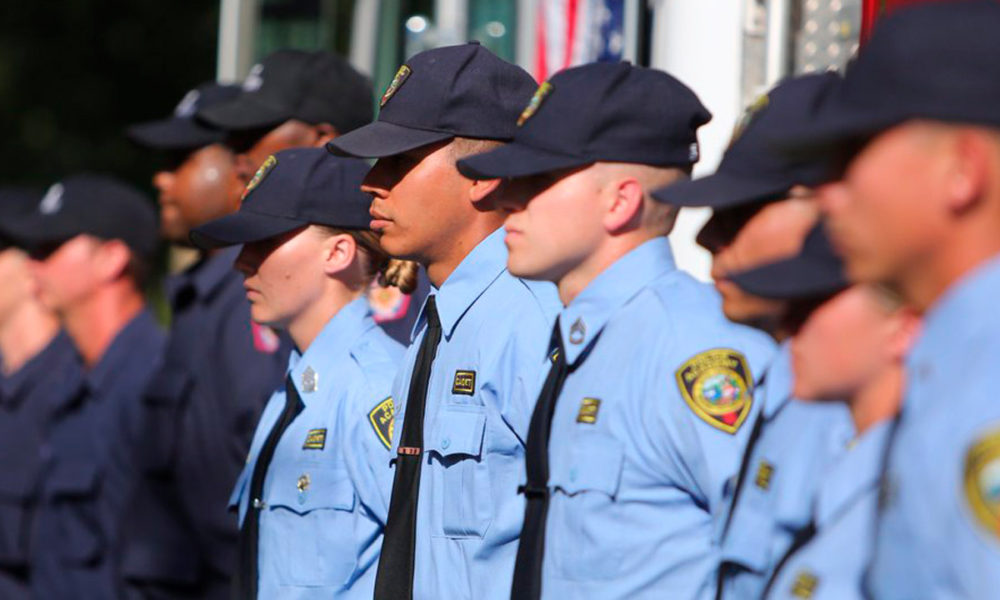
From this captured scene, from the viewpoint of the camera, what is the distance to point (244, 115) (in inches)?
256

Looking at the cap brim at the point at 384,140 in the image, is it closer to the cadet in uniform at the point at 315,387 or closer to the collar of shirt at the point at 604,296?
the cadet in uniform at the point at 315,387

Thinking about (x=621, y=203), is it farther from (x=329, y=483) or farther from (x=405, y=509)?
(x=329, y=483)

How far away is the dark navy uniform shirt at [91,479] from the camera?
7367 millimetres

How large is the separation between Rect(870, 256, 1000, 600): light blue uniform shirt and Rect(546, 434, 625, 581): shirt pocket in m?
1.11

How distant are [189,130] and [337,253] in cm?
241

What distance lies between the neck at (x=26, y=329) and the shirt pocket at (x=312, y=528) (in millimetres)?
4051

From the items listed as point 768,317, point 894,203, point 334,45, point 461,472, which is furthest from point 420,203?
point 334,45

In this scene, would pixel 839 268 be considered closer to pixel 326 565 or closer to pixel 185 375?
pixel 326 565

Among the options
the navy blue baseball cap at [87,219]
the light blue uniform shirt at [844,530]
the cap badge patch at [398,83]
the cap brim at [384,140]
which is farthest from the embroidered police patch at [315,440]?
the navy blue baseball cap at [87,219]

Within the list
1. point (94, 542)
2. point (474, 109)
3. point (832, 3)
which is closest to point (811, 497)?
point (474, 109)

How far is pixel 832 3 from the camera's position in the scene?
5.25 metres

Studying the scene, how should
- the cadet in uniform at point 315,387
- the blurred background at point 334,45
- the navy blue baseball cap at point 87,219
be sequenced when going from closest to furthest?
1. the cadet in uniform at point 315,387
2. the blurred background at point 334,45
3. the navy blue baseball cap at point 87,219

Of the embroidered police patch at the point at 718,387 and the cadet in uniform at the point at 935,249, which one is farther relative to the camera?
the embroidered police patch at the point at 718,387

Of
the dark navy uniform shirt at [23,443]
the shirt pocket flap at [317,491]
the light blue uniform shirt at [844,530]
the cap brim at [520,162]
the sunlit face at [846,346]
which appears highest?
the sunlit face at [846,346]
